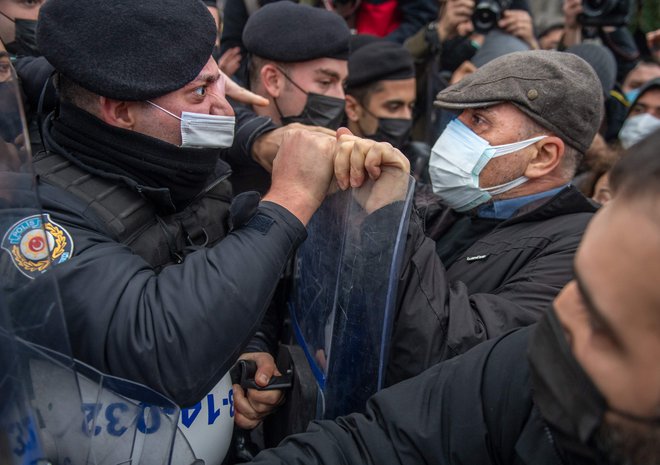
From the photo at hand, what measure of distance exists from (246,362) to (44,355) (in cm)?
92

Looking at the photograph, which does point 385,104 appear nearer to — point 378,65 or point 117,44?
point 378,65

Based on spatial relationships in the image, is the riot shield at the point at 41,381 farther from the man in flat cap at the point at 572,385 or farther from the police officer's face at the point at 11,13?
the police officer's face at the point at 11,13

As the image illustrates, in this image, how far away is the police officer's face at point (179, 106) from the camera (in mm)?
1764

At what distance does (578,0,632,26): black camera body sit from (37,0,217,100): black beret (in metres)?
4.56

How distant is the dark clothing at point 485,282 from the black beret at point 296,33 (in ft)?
5.28

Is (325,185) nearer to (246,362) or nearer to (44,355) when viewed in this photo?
(246,362)

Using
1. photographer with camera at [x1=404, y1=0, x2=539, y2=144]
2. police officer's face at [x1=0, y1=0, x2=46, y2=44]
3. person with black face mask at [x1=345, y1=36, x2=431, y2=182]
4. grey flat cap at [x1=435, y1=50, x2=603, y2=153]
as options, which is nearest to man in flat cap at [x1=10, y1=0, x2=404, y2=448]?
grey flat cap at [x1=435, y1=50, x2=603, y2=153]

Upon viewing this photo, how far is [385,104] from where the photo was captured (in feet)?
12.9

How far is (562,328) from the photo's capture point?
1.06 m

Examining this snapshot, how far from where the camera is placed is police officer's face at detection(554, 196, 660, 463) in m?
0.89

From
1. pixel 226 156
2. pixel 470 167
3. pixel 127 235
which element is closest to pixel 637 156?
pixel 127 235

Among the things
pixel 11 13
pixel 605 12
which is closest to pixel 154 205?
pixel 11 13

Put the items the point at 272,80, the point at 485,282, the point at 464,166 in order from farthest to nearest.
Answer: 1. the point at 272,80
2. the point at 464,166
3. the point at 485,282

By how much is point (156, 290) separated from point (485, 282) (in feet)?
3.59
